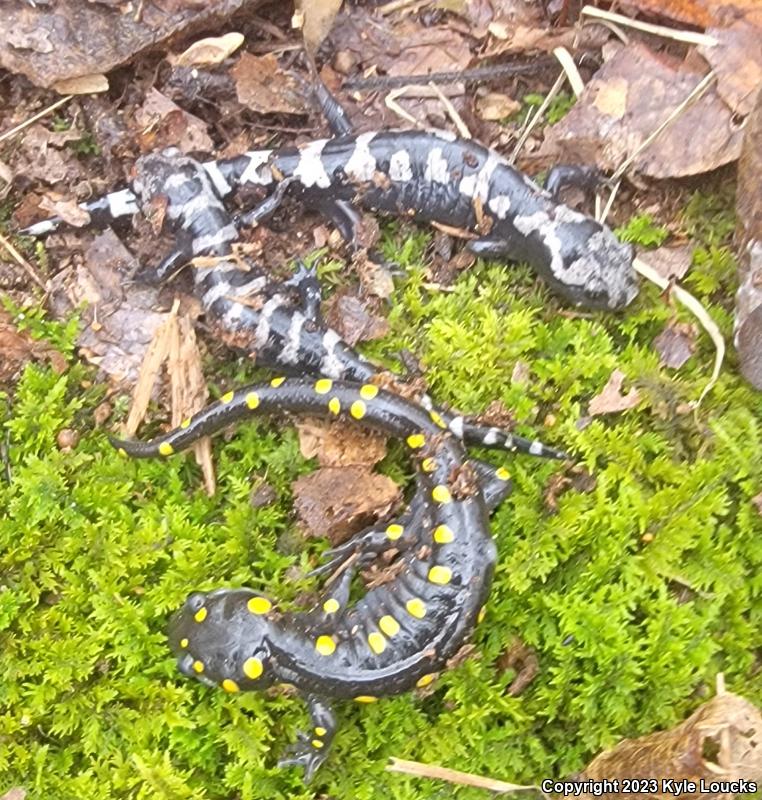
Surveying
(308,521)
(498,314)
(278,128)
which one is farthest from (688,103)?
(308,521)

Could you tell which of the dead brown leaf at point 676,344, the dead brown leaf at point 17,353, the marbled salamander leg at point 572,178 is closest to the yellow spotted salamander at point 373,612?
the dead brown leaf at point 17,353

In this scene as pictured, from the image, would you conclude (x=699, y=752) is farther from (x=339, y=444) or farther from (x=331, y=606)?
(x=339, y=444)

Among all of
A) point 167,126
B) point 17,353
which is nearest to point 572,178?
point 167,126

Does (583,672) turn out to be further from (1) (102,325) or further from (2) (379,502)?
(1) (102,325)

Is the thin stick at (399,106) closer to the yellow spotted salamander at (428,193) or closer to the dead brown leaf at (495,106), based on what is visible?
the yellow spotted salamander at (428,193)

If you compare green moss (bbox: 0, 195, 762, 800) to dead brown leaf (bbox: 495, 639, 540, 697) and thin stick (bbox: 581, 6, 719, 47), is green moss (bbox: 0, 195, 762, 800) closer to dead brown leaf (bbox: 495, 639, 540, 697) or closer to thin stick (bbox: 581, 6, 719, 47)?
dead brown leaf (bbox: 495, 639, 540, 697)

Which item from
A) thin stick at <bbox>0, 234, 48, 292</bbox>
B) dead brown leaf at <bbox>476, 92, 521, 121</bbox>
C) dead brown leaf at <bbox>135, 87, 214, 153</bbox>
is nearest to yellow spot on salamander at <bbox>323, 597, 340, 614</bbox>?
thin stick at <bbox>0, 234, 48, 292</bbox>

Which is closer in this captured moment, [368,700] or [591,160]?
[368,700]
